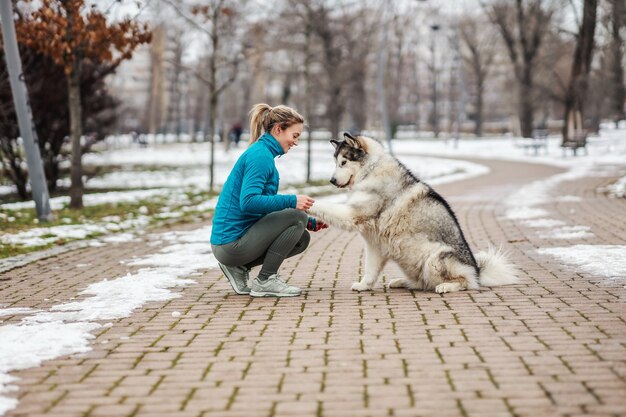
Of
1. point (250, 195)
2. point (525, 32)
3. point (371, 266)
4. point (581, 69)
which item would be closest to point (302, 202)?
point (250, 195)

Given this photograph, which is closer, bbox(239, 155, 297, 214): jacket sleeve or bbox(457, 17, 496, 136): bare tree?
bbox(239, 155, 297, 214): jacket sleeve

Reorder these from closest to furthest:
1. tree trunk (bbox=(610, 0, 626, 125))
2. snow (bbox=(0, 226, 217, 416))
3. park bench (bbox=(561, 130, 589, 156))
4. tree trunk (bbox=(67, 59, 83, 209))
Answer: snow (bbox=(0, 226, 217, 416))
tree trunk (bbox=(67, 59, 83, 209))
park bench (bbox=(561, 130, 589, 156))
tree trunk (bbox=(610, 0, 626, 125))

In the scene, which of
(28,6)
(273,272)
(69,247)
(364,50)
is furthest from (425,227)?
(364,50)

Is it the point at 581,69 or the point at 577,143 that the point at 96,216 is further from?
the point at 581,69

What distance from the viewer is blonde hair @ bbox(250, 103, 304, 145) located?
6.75 metres

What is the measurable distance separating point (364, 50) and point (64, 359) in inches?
1667

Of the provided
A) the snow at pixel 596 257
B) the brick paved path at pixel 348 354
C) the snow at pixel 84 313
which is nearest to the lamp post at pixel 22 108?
the snow at pixel 84 313

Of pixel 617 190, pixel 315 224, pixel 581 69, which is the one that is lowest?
pixel 617 190

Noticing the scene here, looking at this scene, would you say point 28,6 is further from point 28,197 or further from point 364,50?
point 364,50

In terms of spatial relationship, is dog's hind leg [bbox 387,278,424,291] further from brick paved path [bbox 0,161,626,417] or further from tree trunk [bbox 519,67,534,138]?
tree trunk [bbox 519,67,534,138]

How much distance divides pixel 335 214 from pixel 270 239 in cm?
62

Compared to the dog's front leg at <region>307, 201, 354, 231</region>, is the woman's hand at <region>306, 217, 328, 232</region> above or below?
below

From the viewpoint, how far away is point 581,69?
3925 cm

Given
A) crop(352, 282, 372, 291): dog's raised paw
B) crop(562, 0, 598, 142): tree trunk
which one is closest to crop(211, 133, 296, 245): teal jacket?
crop(352, 282, 372, 291): dog's raised paw
